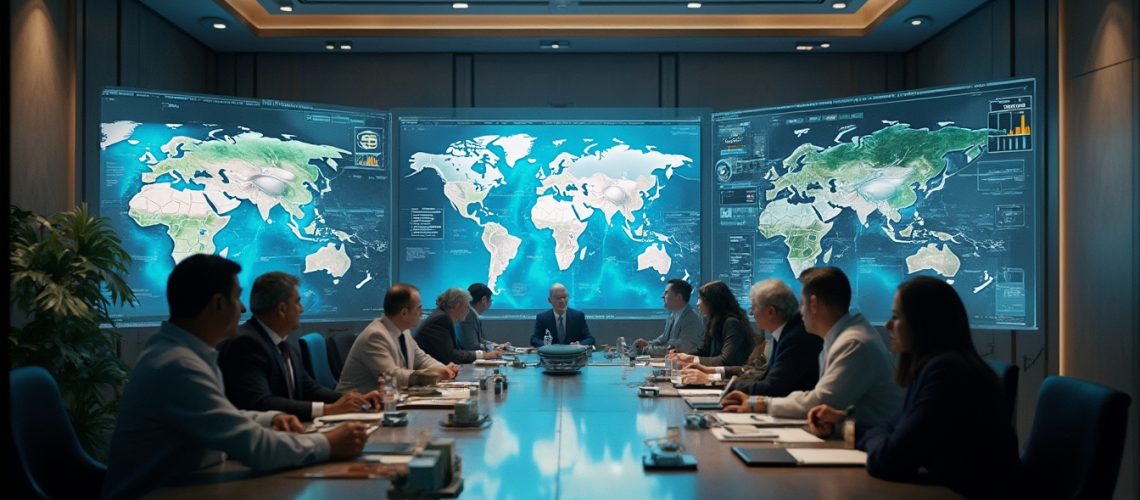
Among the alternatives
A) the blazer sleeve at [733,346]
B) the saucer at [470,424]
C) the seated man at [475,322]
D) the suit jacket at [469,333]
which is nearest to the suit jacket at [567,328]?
the seated man at [475,322]

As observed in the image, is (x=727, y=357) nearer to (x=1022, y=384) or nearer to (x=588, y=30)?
(x=1022, y=384)

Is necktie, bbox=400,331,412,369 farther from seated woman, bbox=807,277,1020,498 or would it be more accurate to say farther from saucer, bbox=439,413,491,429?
seated woman, bbox=807,277,1020,498

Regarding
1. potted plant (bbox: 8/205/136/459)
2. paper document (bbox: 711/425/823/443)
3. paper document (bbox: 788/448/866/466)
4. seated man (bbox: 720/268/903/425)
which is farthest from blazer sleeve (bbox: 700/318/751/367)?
potted plant (bbox: 8/205/136/459)

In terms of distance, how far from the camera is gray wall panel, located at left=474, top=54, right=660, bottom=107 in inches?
352

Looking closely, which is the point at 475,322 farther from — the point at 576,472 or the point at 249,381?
the point at 576,472

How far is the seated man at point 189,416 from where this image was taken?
259cm

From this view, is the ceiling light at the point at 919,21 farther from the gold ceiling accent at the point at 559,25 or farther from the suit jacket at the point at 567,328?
the suit jacket at the point at 567,328

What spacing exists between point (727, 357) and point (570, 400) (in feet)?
6.20

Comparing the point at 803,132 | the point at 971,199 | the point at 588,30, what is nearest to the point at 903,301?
the point at 971,199

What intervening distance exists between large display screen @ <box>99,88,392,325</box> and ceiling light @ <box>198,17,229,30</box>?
0.77 meters

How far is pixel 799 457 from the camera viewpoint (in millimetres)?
2865

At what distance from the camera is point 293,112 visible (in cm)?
786

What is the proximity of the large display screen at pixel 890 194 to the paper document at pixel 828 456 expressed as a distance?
13.3ft

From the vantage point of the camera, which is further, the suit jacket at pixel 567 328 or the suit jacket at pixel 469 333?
the suit jacket at pixel 567 328
